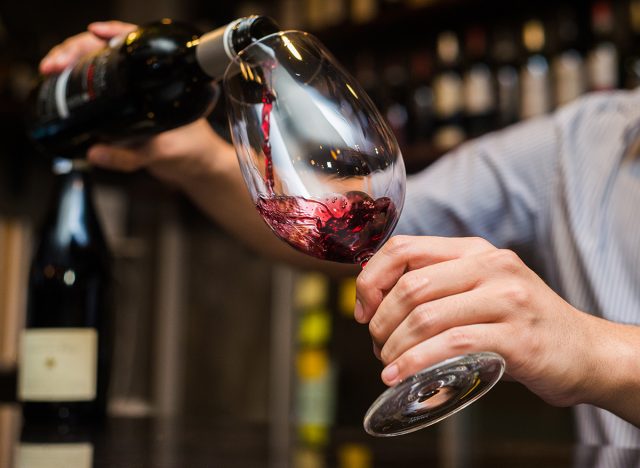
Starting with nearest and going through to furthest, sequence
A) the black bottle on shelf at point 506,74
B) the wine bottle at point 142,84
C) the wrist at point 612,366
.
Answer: the wrist at point 612,366 < the wine bottle at point 142,84 < the black bottle on shelf at point 506,74

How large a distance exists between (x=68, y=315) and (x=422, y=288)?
2.02 ft

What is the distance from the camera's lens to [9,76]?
2.27 meters

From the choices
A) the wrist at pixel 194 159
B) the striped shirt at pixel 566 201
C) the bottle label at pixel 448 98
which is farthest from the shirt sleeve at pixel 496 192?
the bottle label at pixel 448 98

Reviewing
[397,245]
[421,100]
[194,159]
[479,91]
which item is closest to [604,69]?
[479,91]

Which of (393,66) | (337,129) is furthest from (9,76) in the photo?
(337,129)

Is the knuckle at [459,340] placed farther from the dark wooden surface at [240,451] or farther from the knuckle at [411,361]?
the dark wooden surface at [240,451]

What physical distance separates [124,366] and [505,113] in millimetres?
1361

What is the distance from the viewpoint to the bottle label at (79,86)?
70 centimetres

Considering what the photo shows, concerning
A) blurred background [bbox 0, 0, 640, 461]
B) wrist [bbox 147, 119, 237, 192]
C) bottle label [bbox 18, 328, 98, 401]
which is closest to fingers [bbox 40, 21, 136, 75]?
wrist [bbox 147, 119, 237, 192]

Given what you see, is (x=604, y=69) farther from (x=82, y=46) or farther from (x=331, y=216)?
(x=331, y=216)

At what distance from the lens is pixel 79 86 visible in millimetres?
726

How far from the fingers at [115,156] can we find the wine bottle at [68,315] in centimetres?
13

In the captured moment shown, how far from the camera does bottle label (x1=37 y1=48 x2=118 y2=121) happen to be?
2.31ft

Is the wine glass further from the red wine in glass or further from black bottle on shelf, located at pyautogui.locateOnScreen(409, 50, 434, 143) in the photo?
black bottle on shelf, located at pyautogui.locateOnScreen(409, 50, 434, 143)
